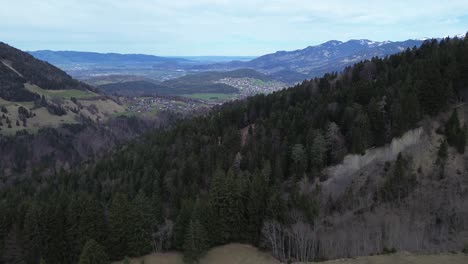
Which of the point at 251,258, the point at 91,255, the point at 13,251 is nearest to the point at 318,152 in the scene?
the point at 251,258

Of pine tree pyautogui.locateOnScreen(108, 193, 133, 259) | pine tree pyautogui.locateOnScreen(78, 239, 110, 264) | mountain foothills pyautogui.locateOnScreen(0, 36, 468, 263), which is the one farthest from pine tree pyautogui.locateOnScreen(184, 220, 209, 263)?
pine tree pyautogui.locateOnScreen(78, 239, 110, 264)

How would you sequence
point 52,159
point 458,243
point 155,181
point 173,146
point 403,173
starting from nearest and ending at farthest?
point 458,243 → point 403,173 → point 155,181 → point 173,146 → point 52,159

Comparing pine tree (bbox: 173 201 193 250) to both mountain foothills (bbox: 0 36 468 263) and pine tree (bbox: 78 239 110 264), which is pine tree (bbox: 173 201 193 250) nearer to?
mountain foothills (bbox: 0 36 468 263)

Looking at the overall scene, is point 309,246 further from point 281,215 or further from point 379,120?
point 379,120

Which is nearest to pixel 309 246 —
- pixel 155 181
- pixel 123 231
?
pixel 123 231

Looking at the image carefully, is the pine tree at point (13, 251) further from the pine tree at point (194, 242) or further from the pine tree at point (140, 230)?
the pine tree at point (194, 242)
